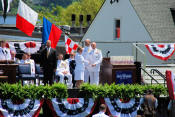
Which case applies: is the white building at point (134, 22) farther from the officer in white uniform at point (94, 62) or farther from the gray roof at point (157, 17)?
the officer in white uniform at point (94, 62)

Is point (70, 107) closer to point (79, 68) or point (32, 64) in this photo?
point (79, 68)

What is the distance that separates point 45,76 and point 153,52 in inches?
292

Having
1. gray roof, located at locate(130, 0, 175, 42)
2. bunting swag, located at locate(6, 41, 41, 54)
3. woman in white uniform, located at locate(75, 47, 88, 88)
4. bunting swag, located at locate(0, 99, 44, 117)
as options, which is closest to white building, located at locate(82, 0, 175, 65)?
gray roof, located at locate(130, 0, 175, 42)

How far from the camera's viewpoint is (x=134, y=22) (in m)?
41.6

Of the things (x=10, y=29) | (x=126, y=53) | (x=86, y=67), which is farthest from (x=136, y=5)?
(x=86, y=67)

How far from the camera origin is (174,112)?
18938 mm

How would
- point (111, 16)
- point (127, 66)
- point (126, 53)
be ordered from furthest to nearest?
point (111, 16), point (126, 53), point (127, 66)

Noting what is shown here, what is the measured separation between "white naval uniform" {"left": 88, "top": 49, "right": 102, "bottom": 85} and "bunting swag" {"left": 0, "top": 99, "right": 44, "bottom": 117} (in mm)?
2582

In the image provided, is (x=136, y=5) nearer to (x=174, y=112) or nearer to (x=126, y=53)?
(x=126, y=53)

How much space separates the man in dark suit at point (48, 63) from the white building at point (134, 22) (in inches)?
799

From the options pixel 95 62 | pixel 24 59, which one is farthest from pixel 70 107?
pixel 24 59

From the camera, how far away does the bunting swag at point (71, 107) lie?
18.9 meters

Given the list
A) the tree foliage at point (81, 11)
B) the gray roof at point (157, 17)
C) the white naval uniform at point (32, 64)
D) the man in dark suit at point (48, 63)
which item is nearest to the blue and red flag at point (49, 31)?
the white naval uniform at point (32, 64)

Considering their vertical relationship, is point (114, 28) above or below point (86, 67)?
above
